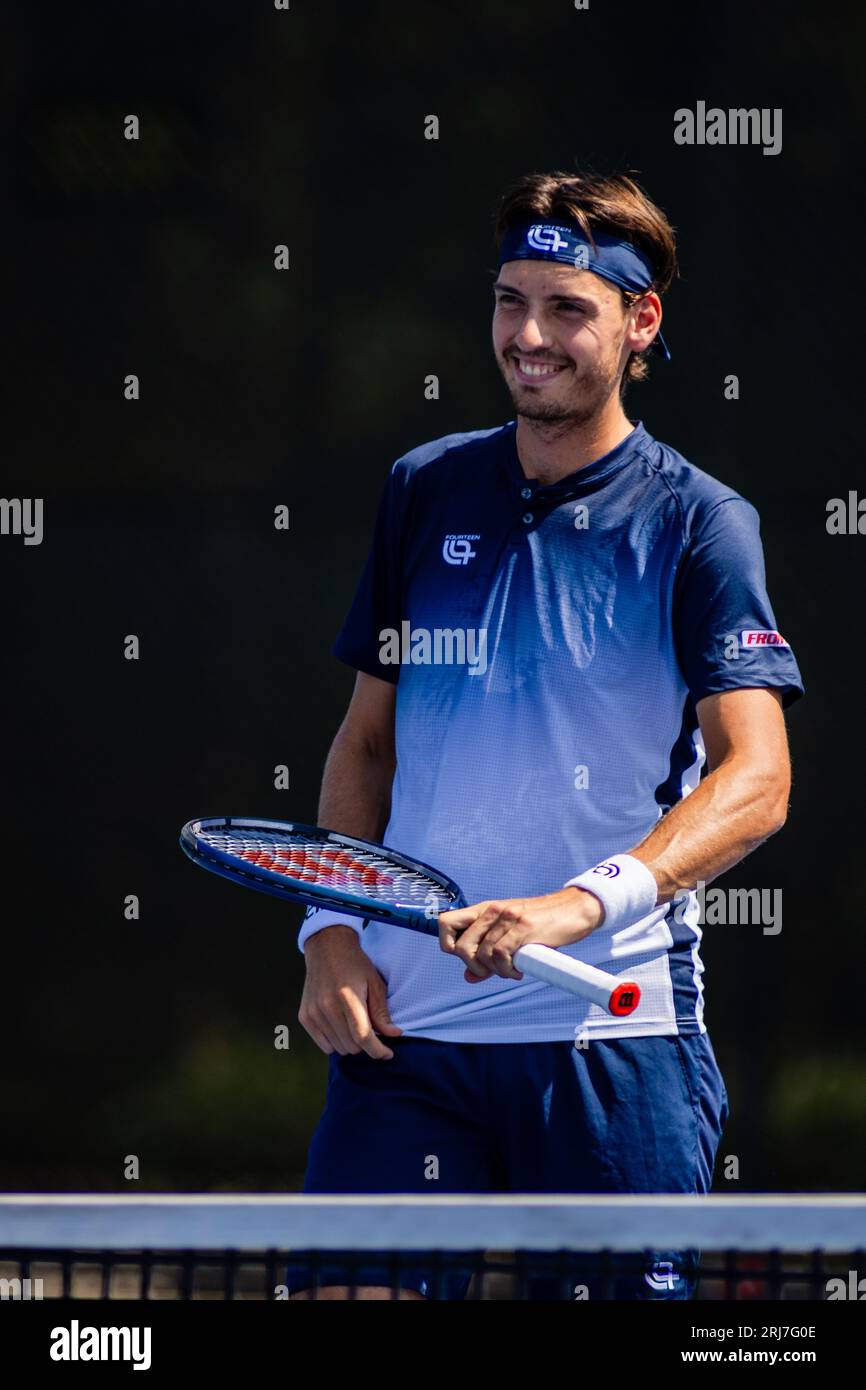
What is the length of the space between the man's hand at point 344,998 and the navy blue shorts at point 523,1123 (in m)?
0.05

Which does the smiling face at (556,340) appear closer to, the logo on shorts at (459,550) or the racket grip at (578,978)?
the logo on shorts at (459,550)

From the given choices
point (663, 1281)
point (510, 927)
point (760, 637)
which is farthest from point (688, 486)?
point (663, 1281)

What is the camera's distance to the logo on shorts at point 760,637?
278cm

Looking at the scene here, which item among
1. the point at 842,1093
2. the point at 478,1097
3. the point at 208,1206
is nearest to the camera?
the point at 208,1206

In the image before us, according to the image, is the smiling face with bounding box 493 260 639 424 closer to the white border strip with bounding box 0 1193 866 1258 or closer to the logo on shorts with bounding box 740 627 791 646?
the logo on shorts with bounding box 740 627 791 646

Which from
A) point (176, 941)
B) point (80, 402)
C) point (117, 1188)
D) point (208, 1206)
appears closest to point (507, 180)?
point (80, 402)

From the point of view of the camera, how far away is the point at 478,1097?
9.11 ft

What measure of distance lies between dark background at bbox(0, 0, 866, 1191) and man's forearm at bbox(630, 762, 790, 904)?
1.72 metres

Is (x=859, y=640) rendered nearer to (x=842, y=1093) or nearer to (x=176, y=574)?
(x=842, y=1093)

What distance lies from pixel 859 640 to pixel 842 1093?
0.92 meters

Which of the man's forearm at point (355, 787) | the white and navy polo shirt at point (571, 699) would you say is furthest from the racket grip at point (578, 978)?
the man's forearm at point (355, 787)

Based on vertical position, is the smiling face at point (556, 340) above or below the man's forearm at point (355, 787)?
above

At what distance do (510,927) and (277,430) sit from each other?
2234mm

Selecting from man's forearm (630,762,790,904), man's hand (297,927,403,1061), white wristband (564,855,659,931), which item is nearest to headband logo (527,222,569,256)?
man's forearm (630,762,790,904)
